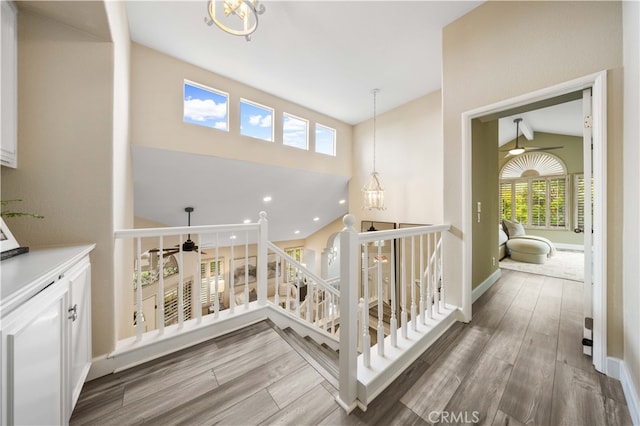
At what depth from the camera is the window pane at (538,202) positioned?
625 cm

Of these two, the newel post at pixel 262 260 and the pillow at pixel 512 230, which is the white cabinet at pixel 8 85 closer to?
the newel post at pixel 262 260

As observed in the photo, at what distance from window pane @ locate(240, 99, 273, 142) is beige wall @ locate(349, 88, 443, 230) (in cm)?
211

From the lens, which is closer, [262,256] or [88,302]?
[88,302]

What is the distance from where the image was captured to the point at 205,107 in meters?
3.44

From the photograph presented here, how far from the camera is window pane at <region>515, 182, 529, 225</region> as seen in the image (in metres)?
6.54

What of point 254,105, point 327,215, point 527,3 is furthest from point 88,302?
point 327,215

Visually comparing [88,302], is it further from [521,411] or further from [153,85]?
[153,85]

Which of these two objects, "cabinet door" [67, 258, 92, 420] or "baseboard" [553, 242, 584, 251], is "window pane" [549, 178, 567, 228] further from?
"cabinet door" [67, 258, 92, 420]

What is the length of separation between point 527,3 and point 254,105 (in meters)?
3.53

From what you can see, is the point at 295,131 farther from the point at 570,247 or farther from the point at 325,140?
the point at 570,247

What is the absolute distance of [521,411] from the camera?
117 centimetres

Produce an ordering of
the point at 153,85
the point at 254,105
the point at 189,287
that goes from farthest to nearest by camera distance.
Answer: the point at 189,287
the point at 254,105
the point at 153,85

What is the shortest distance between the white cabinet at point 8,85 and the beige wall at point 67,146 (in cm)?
3

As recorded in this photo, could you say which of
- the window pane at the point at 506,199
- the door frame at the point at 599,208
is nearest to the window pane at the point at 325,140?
the door frame at the point at 599,208
